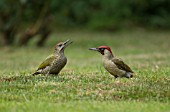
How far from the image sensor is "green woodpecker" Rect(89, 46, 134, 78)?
11516mm

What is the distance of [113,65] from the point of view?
11484 millimetres

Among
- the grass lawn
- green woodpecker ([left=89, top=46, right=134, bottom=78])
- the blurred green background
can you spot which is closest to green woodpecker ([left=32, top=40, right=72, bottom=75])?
the grass lawn

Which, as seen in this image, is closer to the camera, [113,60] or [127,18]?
[113,60]

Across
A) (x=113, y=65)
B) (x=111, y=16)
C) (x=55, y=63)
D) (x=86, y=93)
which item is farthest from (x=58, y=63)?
(x=111, y=16)

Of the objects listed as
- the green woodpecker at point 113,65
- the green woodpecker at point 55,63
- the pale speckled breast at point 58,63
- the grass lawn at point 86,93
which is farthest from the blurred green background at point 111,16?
the grass lawn at point 86,93

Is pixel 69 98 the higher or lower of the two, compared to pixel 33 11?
lower

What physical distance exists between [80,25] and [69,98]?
30.0m

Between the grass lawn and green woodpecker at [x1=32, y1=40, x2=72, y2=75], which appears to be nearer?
the grass lawn

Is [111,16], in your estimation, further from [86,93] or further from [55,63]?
[86,93]

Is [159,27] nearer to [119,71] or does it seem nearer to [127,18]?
[127,18]

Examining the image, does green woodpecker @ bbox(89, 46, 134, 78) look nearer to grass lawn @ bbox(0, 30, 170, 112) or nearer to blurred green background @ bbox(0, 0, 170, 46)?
grass lawn @ bbox(0, 30, 170, 112)

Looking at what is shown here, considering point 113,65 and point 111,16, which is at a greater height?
point 111,16

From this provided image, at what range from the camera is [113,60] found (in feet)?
38.1

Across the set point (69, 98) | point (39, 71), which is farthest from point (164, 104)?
point (39, 71)
